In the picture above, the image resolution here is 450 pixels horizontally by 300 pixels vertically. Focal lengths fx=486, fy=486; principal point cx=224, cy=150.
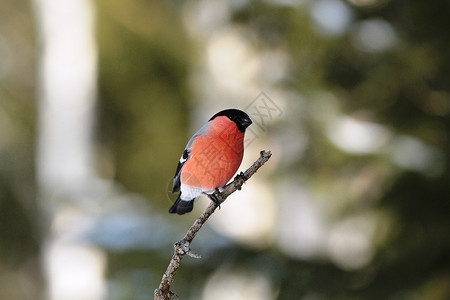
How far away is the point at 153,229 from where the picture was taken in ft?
6.16

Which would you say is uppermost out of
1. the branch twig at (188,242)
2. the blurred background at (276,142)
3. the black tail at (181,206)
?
the blurred background at (276,142)

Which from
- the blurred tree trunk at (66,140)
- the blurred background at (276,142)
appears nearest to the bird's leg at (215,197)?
the blurred background at (276,142)

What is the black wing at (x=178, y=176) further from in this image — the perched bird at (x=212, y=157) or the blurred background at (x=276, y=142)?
the blurred background at (x=276, y=142)

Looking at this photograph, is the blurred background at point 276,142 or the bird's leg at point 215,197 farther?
the blurred background at point 276,142

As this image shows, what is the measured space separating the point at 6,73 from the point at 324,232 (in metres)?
1.39

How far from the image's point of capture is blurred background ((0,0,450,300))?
175 cm

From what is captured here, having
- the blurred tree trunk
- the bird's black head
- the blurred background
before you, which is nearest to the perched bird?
the bird's black head

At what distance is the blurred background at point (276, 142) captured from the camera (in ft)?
5.74

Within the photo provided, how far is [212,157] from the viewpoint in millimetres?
247

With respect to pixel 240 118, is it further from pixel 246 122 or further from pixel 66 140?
pixel 66 140

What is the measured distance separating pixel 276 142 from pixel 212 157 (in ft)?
4.94

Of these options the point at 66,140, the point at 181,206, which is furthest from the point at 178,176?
the point at 66,140

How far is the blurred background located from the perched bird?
4.70ft

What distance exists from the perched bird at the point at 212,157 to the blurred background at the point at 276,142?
4.70ft
